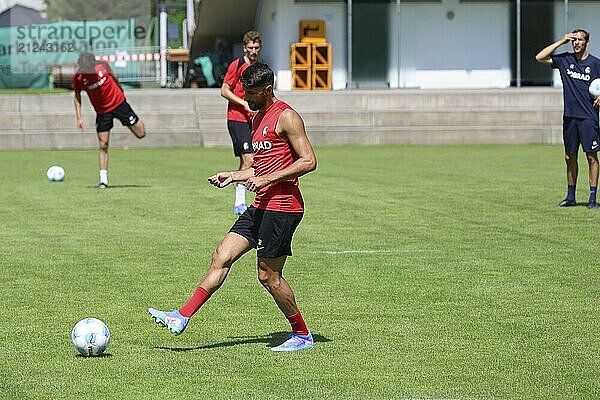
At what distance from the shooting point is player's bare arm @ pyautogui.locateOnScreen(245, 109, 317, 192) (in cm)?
786

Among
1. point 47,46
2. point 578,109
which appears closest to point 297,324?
point 578,109

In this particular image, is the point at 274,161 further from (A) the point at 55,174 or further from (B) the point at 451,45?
(B) the point at 451,45

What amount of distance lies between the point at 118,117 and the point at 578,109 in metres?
7.57

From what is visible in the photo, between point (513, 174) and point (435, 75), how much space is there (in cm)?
1786

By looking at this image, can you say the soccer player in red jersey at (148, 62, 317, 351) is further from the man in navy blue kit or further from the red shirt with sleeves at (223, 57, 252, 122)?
the man in navy blue kit

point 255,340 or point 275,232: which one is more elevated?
point 275,232

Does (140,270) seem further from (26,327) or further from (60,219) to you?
(60,219)

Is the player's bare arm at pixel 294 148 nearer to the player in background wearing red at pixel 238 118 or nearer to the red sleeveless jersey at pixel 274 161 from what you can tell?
the red sleeveless jersey at pixel 274 161

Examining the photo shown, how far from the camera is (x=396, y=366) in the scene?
296 inches

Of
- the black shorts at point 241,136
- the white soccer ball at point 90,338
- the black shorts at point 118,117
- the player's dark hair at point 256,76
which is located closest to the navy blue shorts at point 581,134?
the black shorts at point 241,136

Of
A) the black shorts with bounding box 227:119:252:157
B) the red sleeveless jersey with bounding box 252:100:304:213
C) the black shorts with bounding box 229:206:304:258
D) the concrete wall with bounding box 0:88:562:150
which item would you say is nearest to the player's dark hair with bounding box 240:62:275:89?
the red sleeveless jersey with bounding box 252:100:304:213

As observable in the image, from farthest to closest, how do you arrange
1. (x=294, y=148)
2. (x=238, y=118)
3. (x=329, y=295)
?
1. (x=238, y=118)
2. (x=329, y=295)
3. (x=294, y=148)

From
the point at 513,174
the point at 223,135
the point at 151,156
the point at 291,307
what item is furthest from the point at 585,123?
the point at 223,135

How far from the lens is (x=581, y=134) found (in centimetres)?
1673
